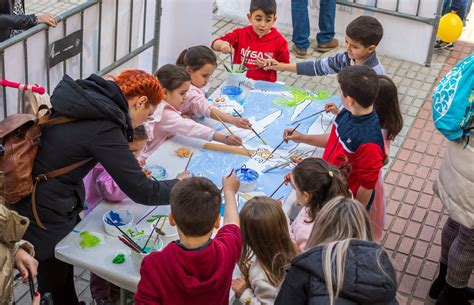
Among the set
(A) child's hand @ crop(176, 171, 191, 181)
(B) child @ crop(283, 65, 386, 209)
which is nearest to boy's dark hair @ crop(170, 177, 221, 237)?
(A) child's hand @ crop(176, 171, 191, 181)

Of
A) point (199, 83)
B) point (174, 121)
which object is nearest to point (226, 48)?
point (199, 83)

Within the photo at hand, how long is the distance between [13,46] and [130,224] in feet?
4.32

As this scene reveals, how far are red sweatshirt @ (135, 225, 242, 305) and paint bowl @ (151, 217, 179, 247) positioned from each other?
1.75 feet

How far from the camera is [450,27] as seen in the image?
719 cm

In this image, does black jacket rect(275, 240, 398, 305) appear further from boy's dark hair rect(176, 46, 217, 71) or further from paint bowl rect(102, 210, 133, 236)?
boy's dark hair rect(176, 46, 217, 71)

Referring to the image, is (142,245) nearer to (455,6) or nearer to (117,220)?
(117,220)

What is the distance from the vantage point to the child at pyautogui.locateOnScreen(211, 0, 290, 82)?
5.12 metres

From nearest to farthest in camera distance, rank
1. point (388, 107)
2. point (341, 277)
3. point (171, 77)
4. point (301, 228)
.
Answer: point (341, 277), point (301, 228), point (388, 107), point (171, 77)

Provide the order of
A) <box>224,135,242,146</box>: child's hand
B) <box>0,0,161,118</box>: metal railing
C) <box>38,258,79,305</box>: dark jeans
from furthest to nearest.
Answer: <box>224,135,242,146</box>: child's hand, <box>0,0,161,118</box>: metal railing, <box>38,258,79,305</box>: dark jeans

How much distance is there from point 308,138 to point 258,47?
1293mm

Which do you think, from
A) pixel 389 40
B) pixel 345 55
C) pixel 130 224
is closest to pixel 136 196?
pixel 130 224

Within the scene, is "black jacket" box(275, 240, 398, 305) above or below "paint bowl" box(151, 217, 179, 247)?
above

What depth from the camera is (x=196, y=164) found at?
392 centimetres

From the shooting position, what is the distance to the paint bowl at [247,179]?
3.71 meters
